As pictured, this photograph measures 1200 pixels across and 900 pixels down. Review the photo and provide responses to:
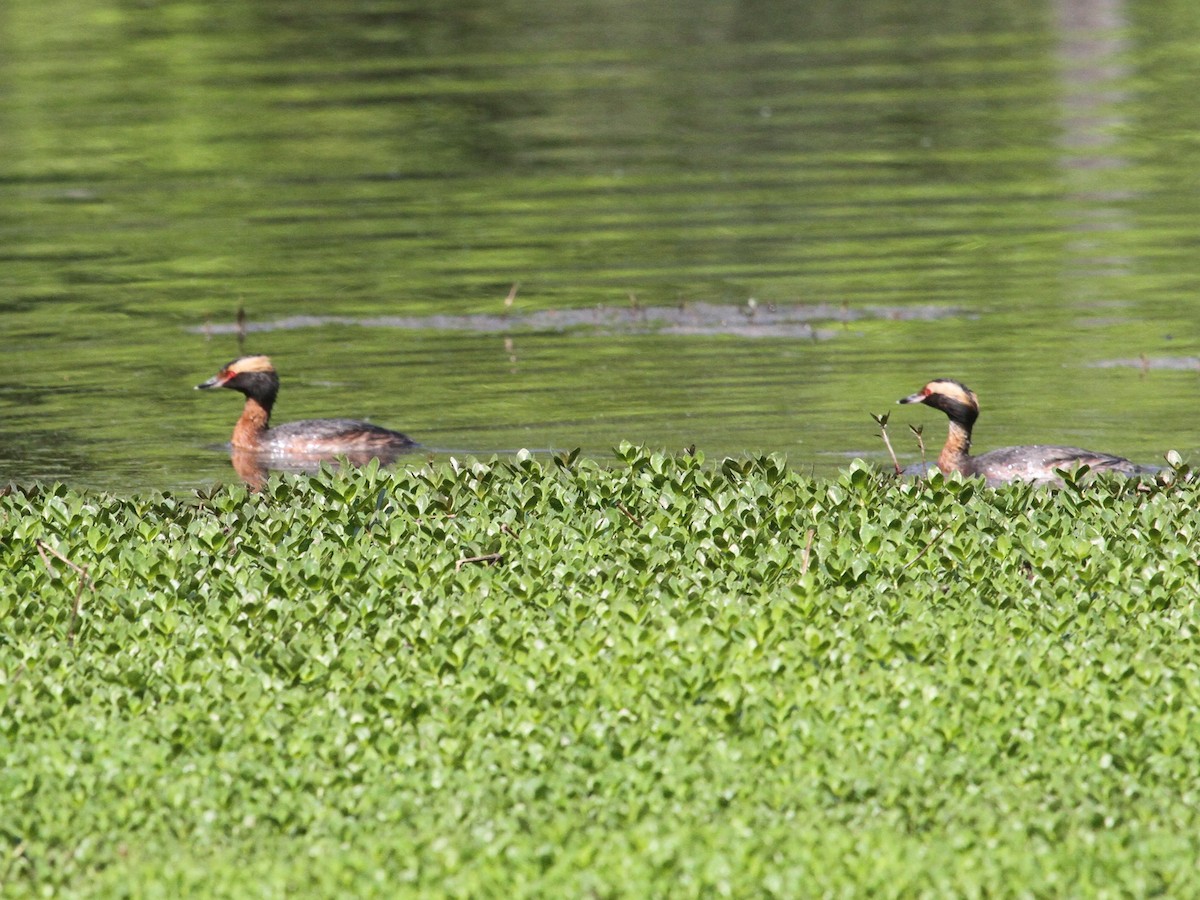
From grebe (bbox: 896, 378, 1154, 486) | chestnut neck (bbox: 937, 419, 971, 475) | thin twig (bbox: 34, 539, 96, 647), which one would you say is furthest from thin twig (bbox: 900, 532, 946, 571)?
chestnut neck (bbox: 937, 419, 971, 475)

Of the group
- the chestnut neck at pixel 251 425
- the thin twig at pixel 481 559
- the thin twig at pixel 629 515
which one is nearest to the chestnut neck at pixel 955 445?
the thin twig at pixel 629 515

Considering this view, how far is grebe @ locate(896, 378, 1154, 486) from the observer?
1289cm

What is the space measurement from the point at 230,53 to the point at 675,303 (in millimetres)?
23649

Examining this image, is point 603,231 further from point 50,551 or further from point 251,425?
point 50,551

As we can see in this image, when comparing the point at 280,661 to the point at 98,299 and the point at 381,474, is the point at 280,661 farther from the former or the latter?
the point at 98,299

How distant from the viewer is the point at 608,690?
8016 millimetres

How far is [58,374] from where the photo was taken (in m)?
17.6

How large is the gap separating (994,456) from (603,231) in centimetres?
1098

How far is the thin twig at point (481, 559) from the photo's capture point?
9.61 m

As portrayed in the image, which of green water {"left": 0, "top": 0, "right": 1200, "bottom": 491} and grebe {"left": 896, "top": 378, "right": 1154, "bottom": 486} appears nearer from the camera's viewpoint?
grebe {"left": 896, "top": 378, "right": 1154, "bottom": 486}

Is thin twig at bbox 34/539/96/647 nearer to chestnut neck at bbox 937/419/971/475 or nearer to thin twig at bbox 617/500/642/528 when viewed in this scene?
thin twig at bbox 617/500/642/528

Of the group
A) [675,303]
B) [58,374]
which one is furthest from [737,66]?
[58,374]

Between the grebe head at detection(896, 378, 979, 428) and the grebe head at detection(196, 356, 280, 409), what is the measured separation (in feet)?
15.9

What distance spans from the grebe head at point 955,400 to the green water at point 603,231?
641 millimetres
